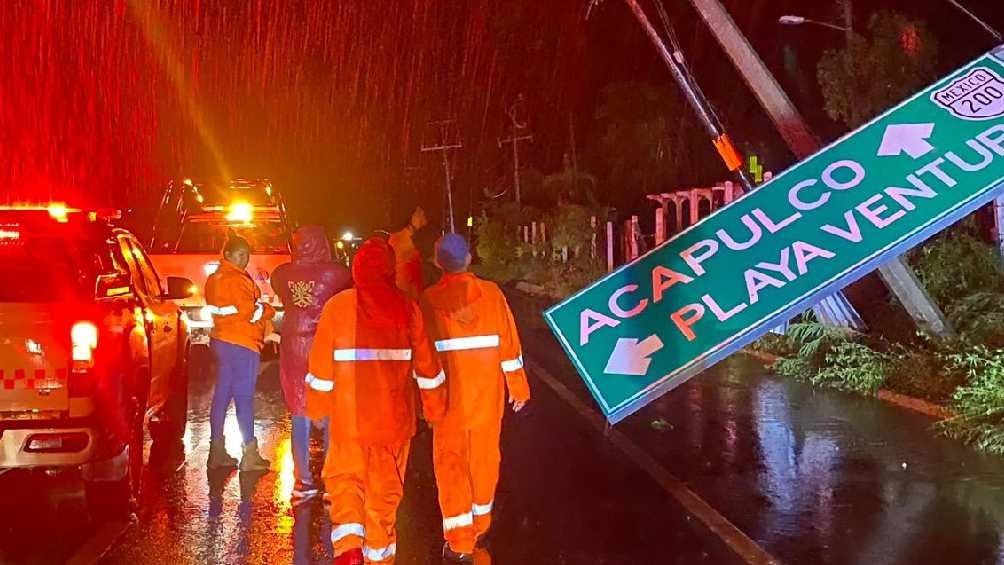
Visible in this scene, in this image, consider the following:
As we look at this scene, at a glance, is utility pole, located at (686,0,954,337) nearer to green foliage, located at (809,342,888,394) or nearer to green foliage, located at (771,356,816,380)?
green foliage, located at (809,342,888,394)

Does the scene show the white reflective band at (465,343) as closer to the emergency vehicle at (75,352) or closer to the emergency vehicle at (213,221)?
the emergency vehicle at (75,352)

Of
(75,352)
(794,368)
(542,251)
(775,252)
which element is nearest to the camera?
(75,352)

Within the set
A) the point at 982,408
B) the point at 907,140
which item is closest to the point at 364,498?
the point at 907,140

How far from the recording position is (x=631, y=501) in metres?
7.70

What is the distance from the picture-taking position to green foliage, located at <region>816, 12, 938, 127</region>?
16.0 meters

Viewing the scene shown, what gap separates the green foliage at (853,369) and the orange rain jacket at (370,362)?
7.05 meters

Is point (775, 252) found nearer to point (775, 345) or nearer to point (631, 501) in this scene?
point (631, 501)

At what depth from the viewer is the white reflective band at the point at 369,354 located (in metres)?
5.70

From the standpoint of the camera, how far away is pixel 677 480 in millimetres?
8250

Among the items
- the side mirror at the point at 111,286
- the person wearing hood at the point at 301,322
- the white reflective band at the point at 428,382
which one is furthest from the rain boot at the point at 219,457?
the white reflective band at the point at 428,382

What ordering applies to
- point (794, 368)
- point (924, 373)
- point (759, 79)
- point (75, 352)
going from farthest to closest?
1. point (794, 368)
2. point (759, 79)
3. point (924, 373)
4. point (75, 352)

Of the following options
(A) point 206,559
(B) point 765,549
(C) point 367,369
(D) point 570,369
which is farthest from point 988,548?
(D) point 570,369

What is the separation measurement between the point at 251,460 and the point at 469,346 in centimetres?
297

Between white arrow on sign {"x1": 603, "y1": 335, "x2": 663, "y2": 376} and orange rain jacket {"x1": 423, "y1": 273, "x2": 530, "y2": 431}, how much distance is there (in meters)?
1.92
